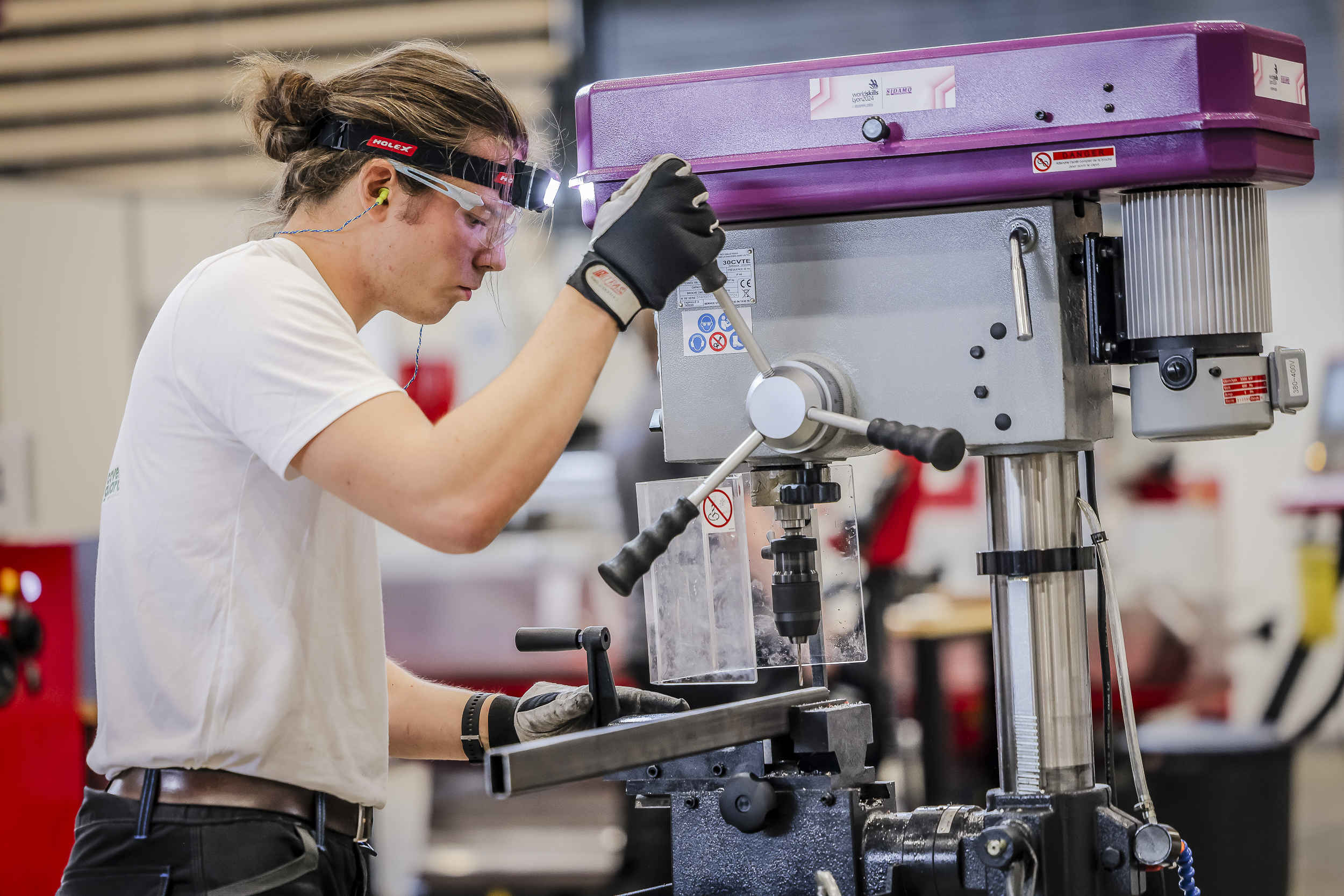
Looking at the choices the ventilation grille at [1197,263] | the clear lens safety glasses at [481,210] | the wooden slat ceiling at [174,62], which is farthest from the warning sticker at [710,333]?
the wooden slat ceiling at [174,62]

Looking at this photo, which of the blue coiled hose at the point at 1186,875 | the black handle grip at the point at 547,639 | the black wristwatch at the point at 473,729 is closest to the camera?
the blue coiled hose at the point at 1186,875

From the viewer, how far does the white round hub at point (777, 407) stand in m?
1.12

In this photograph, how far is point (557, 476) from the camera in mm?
4832

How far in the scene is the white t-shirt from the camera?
110cm

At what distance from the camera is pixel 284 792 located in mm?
1165

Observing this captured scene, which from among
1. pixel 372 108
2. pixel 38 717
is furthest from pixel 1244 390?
pixel 38 717

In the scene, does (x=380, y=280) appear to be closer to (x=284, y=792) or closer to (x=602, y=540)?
(x=284, y=792)

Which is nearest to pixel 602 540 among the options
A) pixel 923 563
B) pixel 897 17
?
pixel 923 563

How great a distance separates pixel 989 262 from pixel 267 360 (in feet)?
1.96

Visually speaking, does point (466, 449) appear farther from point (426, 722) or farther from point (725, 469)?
point (426, 722)

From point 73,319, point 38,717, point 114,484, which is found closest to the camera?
point 114,484

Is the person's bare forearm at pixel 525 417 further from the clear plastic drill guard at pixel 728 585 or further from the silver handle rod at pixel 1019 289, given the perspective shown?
the silver handle rod at pixel 1019 289

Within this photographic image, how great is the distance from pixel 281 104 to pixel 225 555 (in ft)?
1.53

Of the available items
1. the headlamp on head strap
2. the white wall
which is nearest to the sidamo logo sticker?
the headlamp on head strap
